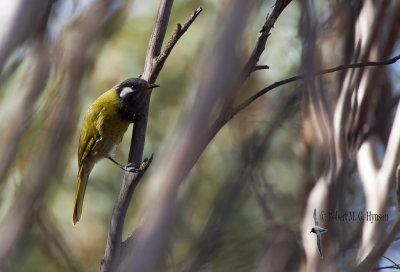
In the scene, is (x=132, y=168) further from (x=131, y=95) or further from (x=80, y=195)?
(x=80, y=195)

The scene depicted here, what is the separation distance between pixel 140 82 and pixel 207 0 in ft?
6.98

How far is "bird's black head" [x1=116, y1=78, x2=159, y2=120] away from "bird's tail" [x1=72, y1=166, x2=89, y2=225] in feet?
1.73

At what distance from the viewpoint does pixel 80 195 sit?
309cm

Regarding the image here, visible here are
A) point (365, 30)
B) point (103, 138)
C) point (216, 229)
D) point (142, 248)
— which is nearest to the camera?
point (142, 248)

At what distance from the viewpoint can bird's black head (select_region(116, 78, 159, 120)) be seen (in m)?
2.31

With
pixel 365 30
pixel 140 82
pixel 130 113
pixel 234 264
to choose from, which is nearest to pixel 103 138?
pixel 130 113

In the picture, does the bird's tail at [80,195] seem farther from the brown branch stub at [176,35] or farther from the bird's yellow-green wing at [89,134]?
the brown branch stub at [176,35]

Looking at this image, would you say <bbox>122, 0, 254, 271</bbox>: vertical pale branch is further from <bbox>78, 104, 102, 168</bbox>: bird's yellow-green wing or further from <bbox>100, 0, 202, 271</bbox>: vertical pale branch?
<bbox>78, 104, 102, 168</bbox>: bird's yellow-green wing

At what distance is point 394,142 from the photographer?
1.84m

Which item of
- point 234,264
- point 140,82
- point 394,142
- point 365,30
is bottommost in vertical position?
point 234,264

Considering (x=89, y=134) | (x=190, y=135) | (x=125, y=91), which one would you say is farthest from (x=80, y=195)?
(x=190, y=135)

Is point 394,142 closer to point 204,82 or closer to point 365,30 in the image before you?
point 365,30

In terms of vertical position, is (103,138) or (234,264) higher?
(103,138)

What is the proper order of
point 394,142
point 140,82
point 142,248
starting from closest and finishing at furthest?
1. point 142,248
2. point 394,142
3. point 140,82
